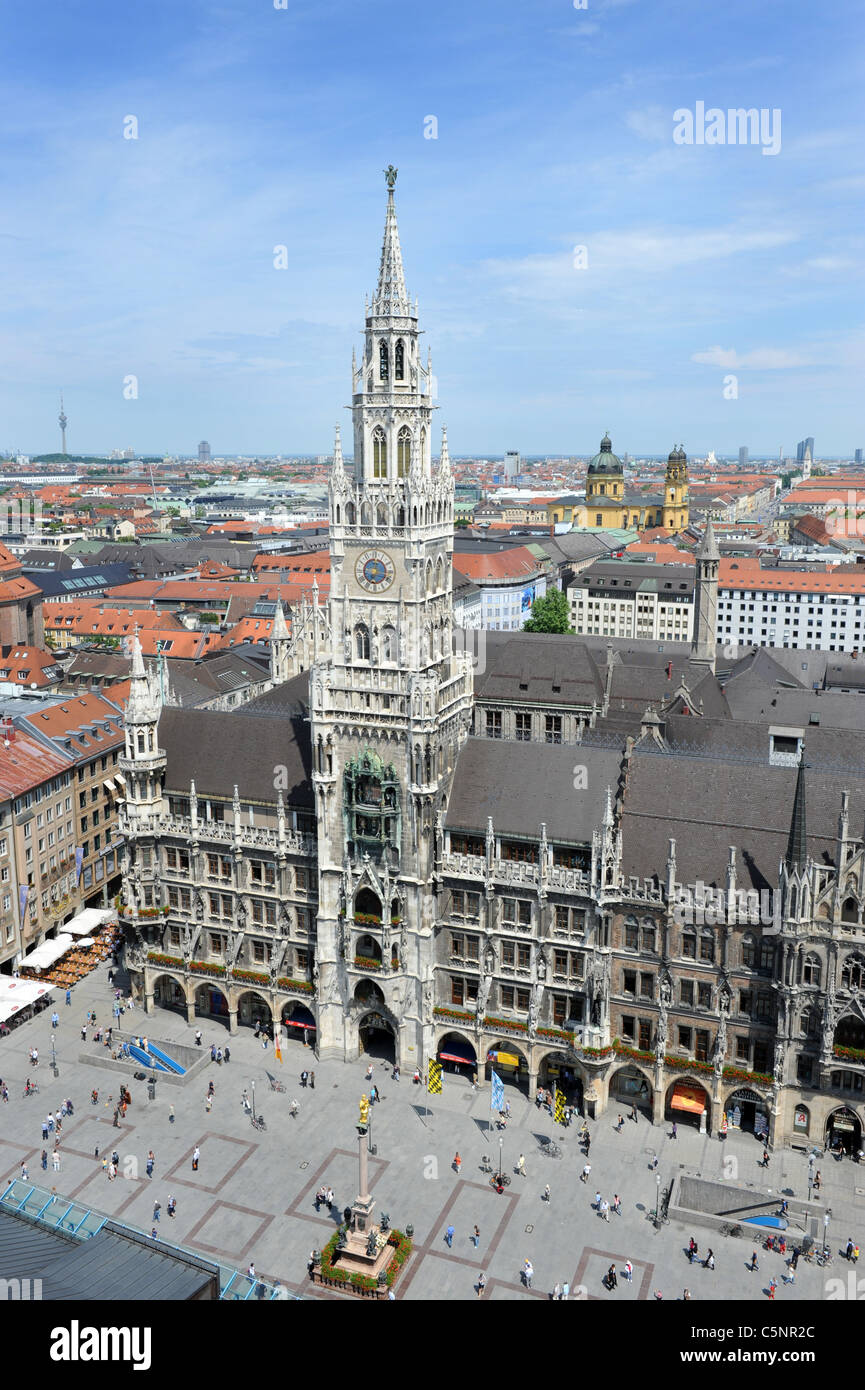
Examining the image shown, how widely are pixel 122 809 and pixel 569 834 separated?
3726 cm

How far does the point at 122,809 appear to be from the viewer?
8744 cm

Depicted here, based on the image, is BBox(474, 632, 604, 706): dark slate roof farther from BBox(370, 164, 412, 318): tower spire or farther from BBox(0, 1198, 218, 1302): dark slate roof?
BBox(0, 1198, 218, 1302): dark slate roof

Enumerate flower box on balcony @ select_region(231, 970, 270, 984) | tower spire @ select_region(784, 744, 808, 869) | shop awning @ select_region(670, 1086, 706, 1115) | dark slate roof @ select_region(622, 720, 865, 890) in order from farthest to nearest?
1. flower box on balcony @ select_region(231, 970, 270, 984)
2. shop awning @ select_region(670, 1086, 706, 1115)
3. dark slate roof @ select_region(622, 720, 865, 890)
4. tower spire @ select_region(784, 744, 808, 869)

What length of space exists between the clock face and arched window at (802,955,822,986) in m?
36.9

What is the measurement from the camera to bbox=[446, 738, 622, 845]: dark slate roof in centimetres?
7594

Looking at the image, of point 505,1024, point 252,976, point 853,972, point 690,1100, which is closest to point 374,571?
point 505,1024

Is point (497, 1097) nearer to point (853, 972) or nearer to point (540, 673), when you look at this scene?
point (853, 972)

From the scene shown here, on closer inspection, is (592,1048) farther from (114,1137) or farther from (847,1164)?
(114,1137)

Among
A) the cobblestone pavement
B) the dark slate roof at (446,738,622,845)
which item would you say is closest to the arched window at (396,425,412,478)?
the dark slate roof at (446,738,622,845)

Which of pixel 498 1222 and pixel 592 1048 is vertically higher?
pixel 592 1048

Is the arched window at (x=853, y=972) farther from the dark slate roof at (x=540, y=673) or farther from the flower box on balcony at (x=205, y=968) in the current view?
the dark slate roof at (x=540, y=673)

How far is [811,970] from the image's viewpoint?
221 feet
